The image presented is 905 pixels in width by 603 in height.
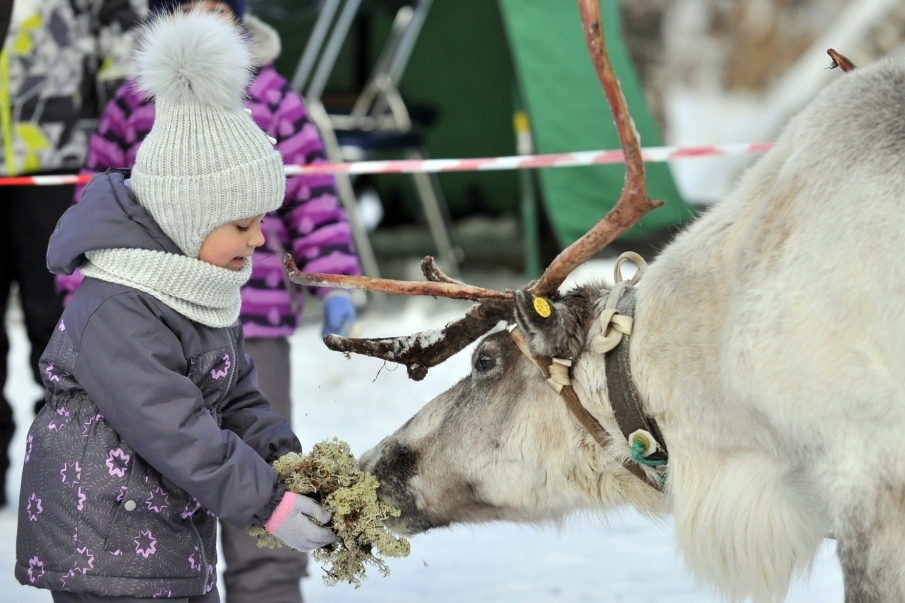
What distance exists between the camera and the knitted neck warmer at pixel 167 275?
2.21 metres

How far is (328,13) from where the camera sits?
275 inches

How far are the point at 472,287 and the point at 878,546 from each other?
37.2 inches

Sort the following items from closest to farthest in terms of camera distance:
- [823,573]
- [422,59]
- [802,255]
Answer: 1. [802,255]
2. [823,573]
3. [422,59]

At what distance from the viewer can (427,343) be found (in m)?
2.40

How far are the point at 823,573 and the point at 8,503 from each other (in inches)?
114

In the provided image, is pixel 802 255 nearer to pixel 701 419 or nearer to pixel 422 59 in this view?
pixel 701 419

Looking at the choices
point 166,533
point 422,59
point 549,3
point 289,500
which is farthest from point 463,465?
point 422,59

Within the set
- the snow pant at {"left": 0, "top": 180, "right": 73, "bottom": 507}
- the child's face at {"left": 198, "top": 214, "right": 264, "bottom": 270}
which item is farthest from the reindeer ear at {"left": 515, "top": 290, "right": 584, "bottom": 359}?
the snow pant at {"left": 0, "top": 180, "right": 73, "bottom": 507}

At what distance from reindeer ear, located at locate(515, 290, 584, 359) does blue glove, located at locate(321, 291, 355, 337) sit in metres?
1.07

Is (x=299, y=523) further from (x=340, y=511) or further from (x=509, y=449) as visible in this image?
(x=509, y=449)

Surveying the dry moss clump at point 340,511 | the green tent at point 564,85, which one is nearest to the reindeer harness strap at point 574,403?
the dry moss clump at point 340,511

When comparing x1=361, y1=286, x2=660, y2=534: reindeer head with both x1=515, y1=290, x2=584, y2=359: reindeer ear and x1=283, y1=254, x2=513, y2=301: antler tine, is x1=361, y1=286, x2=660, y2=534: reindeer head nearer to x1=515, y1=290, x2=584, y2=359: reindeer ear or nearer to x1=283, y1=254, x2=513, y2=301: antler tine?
x1=515, y1=290, x2=584, y2=359: reindeer ear

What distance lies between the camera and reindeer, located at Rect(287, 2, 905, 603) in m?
1.85

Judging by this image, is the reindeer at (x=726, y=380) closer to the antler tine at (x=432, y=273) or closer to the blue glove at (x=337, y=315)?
the antler tine at (x=432, y=273)
